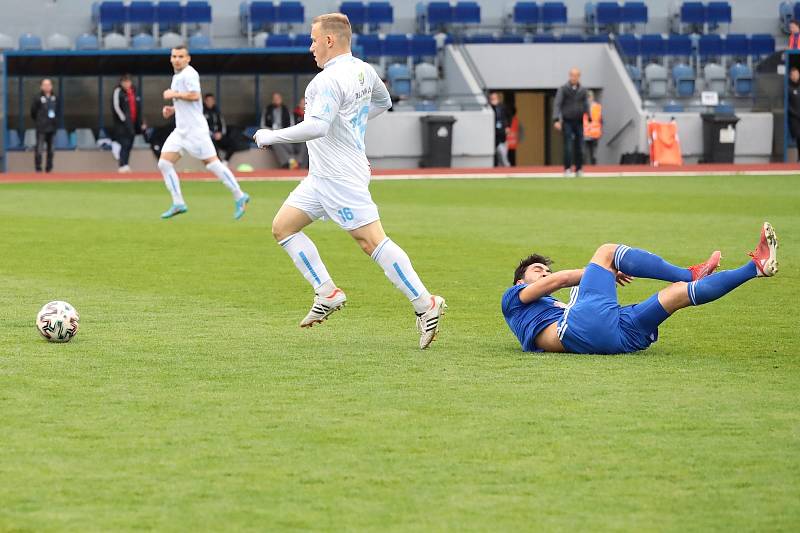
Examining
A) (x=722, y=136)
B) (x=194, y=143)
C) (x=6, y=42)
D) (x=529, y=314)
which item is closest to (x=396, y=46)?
(x=722, y=136)

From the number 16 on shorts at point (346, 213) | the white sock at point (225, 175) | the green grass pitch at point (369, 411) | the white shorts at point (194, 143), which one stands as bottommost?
the green grass pitch at point (369, 411)

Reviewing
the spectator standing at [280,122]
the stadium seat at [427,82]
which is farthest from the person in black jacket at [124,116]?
the stadium seat at [427,82]

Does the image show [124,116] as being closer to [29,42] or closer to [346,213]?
[29,42]

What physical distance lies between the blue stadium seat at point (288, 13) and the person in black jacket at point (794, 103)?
13.1 meters

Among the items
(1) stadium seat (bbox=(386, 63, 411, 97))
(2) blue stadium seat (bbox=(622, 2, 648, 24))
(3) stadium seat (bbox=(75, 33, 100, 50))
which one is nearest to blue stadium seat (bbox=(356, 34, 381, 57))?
(1) stadium seat (bbox=(386, 63, 411, 97))

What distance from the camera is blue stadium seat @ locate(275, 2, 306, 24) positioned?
130 feet

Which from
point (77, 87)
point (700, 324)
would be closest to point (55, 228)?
point (700, 324)

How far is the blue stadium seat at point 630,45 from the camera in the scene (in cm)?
4078

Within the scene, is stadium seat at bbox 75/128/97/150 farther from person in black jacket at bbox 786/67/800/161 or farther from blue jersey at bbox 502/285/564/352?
blue jersey at bbox 502/285/564/352

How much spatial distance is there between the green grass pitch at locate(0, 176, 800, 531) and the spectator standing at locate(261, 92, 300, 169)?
66.9 feet

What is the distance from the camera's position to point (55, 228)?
1775 cm

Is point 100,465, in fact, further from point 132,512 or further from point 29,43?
point 29,43

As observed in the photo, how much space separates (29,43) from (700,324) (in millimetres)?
30781

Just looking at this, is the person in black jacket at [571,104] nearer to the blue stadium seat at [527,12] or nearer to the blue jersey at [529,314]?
the blue stadium seat at [527,12]
